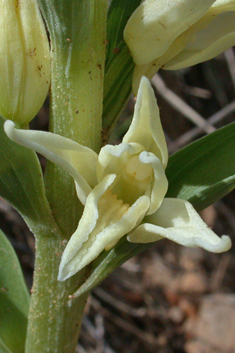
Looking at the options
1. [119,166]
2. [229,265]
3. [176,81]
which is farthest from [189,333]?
[119,166]

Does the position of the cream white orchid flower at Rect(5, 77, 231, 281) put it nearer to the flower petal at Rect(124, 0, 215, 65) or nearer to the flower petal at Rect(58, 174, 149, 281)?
the flower petal at Rect(58, 174, 149, 281)

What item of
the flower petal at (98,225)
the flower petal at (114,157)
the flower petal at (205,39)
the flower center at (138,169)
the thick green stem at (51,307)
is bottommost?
the thick green stem at (51,307)

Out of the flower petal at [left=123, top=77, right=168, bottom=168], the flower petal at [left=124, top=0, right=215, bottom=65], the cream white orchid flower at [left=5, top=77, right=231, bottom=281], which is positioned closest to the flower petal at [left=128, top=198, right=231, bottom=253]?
the cream white orchid flower at [left=5, top=77, right=231, bottom=281]

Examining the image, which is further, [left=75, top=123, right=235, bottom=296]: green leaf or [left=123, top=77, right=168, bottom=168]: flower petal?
[left=75, top=123, right=235, bottom=296]: green leaf

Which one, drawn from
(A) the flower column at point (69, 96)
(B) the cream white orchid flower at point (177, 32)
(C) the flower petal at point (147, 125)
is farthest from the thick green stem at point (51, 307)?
(B) the cream white orchid flower at point (177, 32)

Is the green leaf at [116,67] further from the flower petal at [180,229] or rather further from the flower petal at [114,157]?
the flower petal at [180,229]

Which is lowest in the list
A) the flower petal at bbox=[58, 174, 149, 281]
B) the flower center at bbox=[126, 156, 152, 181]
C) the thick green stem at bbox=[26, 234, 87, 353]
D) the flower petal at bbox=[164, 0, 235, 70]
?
the thick green stem at bbox=[26, 234, 87, 353]
